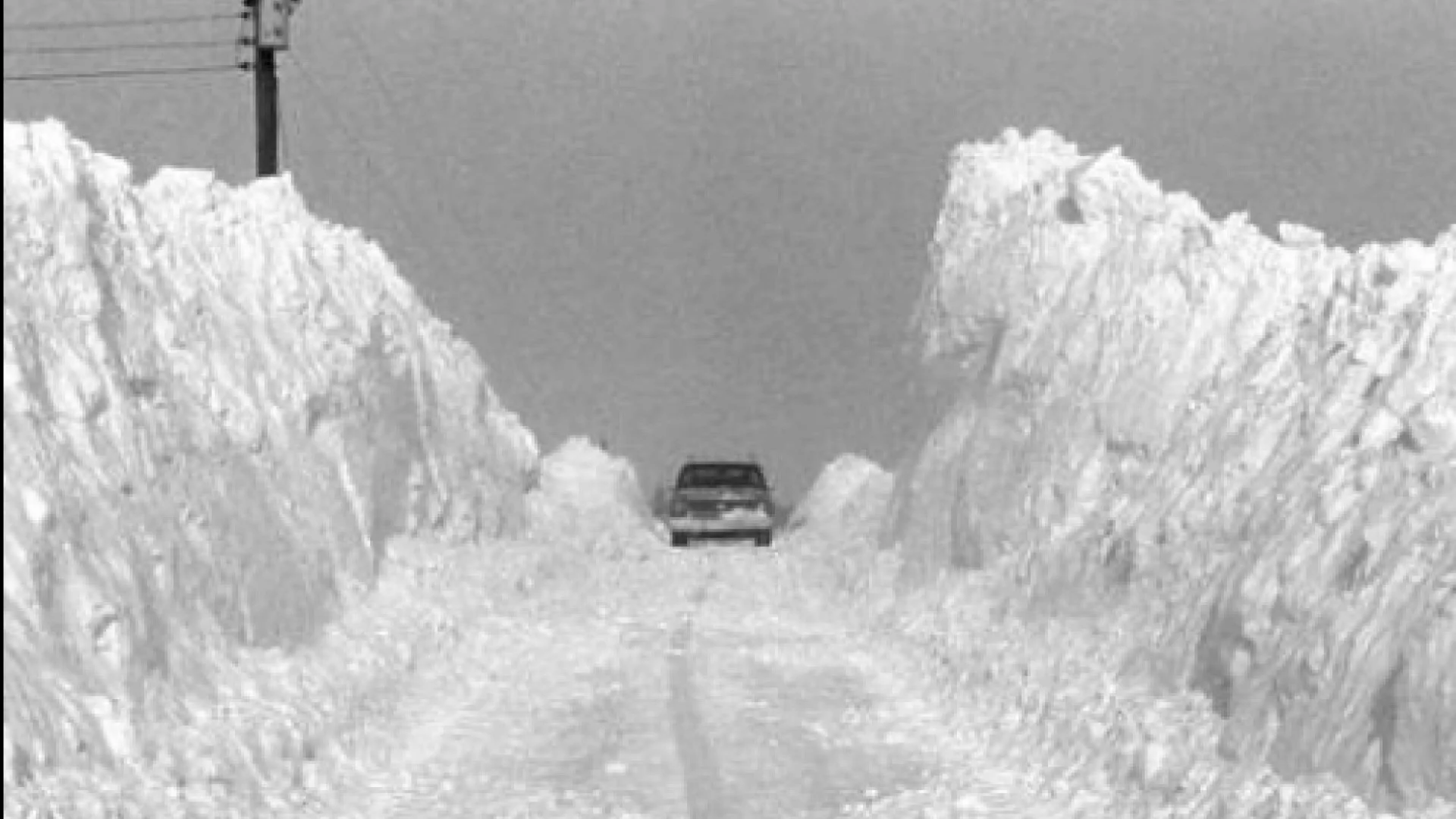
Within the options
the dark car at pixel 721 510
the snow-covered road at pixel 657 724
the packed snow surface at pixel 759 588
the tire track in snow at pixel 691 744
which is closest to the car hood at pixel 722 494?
the dark car at pixel 721 510

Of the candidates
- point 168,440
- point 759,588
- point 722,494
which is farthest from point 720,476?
point 168,440

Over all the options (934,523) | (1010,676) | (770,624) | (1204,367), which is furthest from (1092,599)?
(934,523)

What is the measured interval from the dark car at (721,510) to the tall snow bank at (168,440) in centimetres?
1203

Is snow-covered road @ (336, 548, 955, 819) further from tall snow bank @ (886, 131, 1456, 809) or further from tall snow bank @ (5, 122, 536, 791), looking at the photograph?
tall snow bank @ (886, 131, 1456, 809)

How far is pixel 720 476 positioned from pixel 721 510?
53.4 inches

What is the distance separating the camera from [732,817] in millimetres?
12633

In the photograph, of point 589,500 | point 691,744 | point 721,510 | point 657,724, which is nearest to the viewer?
point 691,744

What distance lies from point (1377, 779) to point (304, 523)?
477 inches

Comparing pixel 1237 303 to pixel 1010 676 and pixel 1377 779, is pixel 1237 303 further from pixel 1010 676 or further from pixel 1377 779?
pixel 1377 779

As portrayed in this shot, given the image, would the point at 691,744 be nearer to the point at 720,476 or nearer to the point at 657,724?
the point at 657,724

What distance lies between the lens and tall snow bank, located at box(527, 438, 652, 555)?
1459 inches

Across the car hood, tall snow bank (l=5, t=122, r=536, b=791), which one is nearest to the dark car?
the car hood

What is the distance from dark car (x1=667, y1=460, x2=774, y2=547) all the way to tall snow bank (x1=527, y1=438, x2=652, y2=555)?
880mm

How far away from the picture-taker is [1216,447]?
17719 millimetres
